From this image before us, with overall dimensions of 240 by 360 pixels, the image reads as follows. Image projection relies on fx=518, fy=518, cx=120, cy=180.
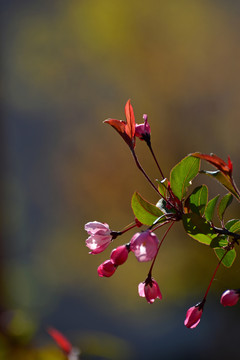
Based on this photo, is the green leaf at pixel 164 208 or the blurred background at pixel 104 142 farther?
the blurred background at pixel 104 142

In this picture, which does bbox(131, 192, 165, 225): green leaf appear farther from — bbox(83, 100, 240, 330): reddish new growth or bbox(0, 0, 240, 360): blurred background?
bbox(0, 0, 240, 360): blurred background

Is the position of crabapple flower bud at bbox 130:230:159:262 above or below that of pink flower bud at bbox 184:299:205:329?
above

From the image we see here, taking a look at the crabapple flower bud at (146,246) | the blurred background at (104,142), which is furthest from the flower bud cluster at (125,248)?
the blurred background at (104,142)

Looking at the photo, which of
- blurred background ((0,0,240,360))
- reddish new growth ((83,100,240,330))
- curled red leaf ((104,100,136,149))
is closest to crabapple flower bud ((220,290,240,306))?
reddish new growth ((83,100,240,330))

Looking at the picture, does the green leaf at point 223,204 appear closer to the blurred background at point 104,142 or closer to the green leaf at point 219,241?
the green leaf at point 219,241

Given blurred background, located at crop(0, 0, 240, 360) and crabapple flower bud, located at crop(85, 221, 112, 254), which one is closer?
crabapple flower bud, located at crop(85, 221, 112, 254)

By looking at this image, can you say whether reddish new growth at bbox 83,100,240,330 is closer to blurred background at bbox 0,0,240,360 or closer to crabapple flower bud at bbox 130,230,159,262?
crabapple flower bud at bbox 130,230,159,262
